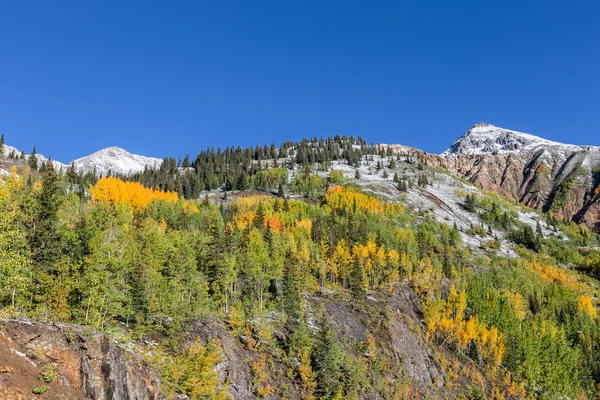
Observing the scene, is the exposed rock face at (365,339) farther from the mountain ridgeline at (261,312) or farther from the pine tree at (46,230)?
the pine tree at (46,230)

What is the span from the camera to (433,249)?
609 feet

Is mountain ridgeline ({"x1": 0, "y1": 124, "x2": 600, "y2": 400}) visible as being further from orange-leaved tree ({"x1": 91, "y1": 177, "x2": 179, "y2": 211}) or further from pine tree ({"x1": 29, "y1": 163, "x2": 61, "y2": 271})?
orange-leaved tree ({"x1": 91, "y1": 177, "x2": 179, "y2": 211})

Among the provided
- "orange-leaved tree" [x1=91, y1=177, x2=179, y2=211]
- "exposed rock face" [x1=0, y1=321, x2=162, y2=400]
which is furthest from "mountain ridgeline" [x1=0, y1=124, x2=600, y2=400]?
"orange-leaved tree" [x1=91, y1=177, x2=179, y2=211]

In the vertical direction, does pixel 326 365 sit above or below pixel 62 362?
below

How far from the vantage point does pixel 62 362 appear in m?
26.1

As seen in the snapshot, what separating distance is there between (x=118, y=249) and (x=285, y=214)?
11985 centimetres

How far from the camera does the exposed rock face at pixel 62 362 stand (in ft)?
74.9

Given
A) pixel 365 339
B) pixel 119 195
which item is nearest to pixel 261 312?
pixel 365 339

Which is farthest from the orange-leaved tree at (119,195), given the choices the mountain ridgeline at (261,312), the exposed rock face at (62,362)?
the exposed rock face at (62,362)

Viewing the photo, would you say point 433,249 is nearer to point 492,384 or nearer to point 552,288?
point 552,288

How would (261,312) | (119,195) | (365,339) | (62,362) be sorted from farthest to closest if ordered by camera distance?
1. (119,195)
2. (365,339)
3. (261,312)
4. (62,362)

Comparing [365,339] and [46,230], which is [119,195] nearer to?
[46,230]

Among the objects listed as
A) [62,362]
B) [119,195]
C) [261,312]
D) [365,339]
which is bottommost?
[365,339]

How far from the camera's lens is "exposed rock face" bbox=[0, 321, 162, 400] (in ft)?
74.9
